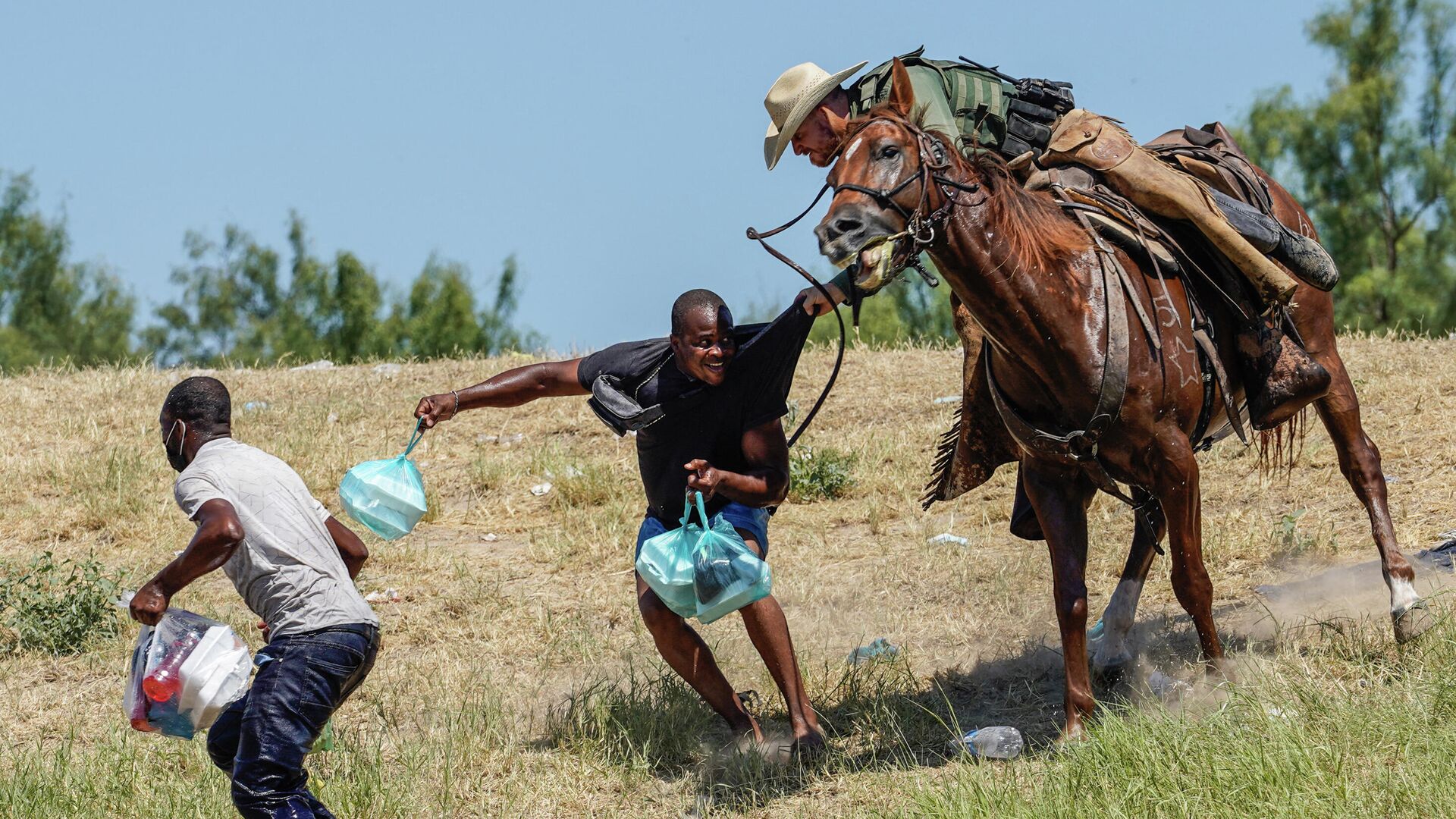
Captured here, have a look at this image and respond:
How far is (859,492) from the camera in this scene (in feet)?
31.7

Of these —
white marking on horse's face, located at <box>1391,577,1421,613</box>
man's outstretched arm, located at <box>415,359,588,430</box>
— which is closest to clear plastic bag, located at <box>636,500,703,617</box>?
man's outstretched arm, located at <box>415,359,588,430</box>

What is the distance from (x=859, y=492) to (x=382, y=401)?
424cm

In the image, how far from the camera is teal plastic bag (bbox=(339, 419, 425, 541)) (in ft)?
18.6

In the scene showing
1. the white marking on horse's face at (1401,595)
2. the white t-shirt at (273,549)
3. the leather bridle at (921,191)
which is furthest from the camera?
the white marking on horse's face at (1401,595)

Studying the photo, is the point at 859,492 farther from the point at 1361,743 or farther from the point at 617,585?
the point at 1361,743

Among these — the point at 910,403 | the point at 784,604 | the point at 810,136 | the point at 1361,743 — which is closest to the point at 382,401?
the point at 910,403

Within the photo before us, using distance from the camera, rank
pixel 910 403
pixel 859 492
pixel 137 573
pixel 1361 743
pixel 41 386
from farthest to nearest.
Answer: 1. pixel 41 386
2. pixel 910 403
3. pixel 859 492
4. pixel 137 573
5. pixel 1361 743

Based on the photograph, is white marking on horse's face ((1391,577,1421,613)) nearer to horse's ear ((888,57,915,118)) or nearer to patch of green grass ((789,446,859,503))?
horse's ear ((888,57,915,118))

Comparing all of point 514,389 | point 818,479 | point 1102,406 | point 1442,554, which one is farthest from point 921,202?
point 818,479

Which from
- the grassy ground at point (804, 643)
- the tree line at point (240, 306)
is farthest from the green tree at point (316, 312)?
the grassy ground at point (804, 643)

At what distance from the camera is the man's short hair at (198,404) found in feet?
16.8

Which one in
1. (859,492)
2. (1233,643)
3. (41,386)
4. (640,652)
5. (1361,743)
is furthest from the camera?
(41,386)

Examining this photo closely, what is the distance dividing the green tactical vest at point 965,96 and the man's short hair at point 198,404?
2.55 metres

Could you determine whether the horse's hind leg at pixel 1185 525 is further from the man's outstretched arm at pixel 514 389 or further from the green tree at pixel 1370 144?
the green tree at pixel 1370 144
